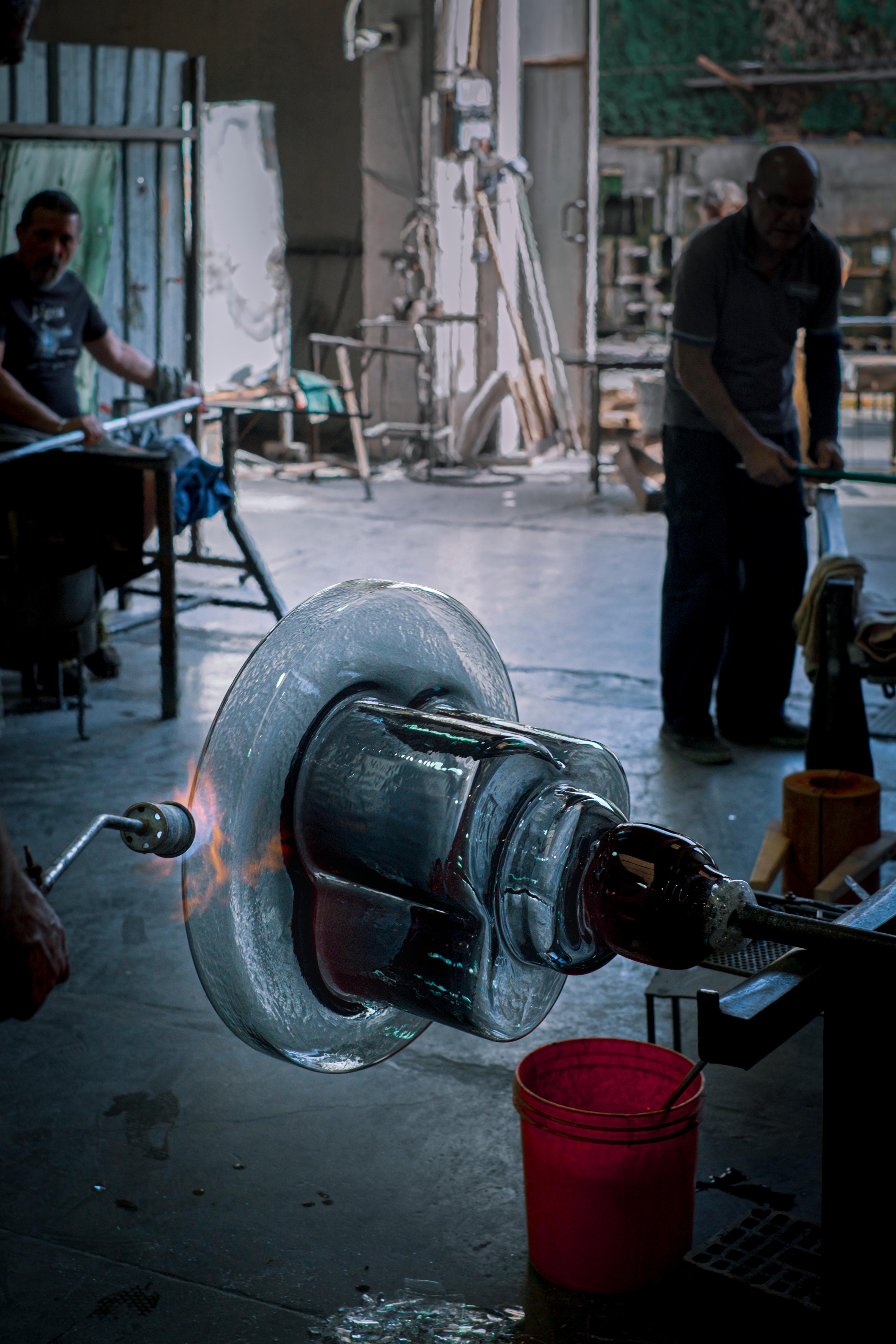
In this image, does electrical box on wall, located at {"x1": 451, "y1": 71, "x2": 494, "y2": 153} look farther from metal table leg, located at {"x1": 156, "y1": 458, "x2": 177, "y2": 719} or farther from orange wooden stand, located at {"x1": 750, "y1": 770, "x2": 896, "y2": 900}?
orange wooden stand, located at {"x1": 750, "y1": 770, "x2": 896, "y2": 900}

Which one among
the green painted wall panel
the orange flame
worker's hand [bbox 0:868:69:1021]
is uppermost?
the green painted wall panel

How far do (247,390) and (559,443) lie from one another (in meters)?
3.17

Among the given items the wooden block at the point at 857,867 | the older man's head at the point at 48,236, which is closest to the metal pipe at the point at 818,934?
the wooden block at the point at 857,867

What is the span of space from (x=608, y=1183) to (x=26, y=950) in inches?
46.3

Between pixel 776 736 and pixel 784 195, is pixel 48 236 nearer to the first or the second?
pixel 784 195

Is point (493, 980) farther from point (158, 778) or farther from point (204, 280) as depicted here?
point (204, 280)

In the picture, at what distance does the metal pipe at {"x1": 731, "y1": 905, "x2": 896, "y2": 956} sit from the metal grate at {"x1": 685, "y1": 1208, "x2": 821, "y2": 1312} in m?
0.93

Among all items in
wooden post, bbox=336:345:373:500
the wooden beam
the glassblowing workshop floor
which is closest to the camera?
the glassblowing workshop floor

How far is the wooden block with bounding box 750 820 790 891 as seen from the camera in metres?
3.12

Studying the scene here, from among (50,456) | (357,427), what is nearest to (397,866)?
(50,456)

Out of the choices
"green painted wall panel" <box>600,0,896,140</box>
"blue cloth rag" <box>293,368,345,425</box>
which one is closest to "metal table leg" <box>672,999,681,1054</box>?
"blue cloth rag" <box>293,368,345,425</box>

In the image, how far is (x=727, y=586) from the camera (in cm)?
462

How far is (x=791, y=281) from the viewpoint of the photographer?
14.6ft

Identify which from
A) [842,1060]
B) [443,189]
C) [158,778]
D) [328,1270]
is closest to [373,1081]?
[328,1270]
